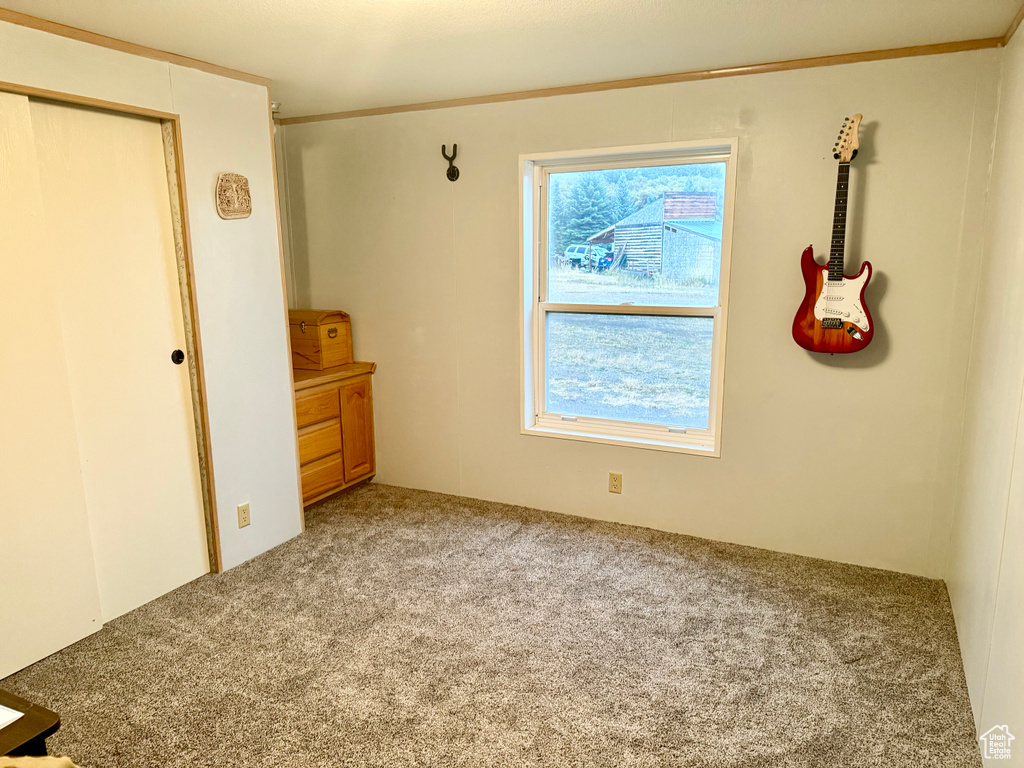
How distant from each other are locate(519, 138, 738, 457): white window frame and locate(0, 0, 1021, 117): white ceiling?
0.35 m

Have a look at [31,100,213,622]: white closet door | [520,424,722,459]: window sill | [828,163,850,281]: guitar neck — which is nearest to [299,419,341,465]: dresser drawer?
[31,100,213,622]: white closet door

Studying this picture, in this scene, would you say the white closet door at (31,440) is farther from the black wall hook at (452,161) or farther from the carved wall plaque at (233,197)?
the black wall hook at (452,161)

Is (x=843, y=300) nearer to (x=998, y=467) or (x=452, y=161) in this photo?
(x=998, y=467)

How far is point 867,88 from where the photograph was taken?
2.59 m

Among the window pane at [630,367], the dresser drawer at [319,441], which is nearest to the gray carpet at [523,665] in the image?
the dresser drawer at [319,441]

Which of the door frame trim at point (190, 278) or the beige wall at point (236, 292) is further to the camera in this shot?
the beige wall at point (236, 292)

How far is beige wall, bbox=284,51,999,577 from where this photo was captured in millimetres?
2586

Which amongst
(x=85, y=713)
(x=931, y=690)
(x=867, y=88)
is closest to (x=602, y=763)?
(x=931, y=690)

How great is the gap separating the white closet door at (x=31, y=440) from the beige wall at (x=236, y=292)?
18.4 inches

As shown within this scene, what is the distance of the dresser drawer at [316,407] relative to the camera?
344 cm

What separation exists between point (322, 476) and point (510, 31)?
2.38 meters

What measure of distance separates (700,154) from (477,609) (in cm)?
215

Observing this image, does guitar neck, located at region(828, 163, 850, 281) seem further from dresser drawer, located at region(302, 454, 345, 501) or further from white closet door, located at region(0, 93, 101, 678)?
white closet door, located at region(0, 93, 101, 678)

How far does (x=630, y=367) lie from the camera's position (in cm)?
331
